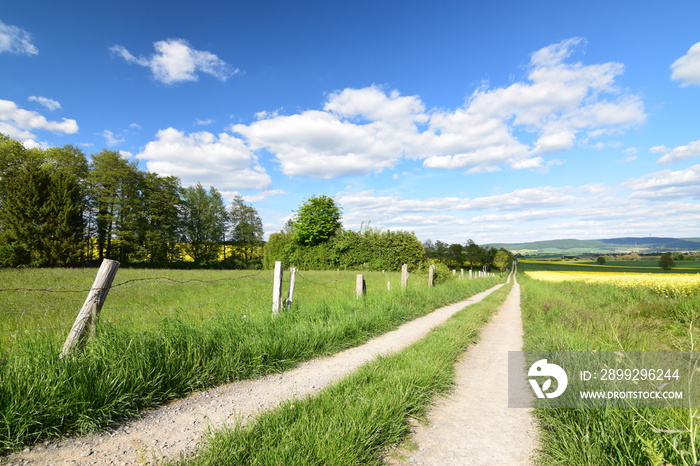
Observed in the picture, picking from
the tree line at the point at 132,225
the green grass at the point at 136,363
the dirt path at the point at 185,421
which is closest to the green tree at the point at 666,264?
the tree line at the point at 132,225

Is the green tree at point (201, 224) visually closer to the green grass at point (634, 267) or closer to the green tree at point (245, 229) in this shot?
the green tree at point (245, 229)

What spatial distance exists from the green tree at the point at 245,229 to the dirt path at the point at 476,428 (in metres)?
48.3

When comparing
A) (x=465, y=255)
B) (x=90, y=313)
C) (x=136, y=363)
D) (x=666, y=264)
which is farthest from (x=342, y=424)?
(x=465, y=255)

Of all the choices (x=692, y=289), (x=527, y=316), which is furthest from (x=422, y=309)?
(x=692, y=289)

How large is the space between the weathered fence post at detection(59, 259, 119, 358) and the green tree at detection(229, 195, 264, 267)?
46889 millimetres

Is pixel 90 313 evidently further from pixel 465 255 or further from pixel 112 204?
pixel 465 255

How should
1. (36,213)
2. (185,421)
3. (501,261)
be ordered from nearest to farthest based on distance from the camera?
(185,421), (36,213), (501,261)

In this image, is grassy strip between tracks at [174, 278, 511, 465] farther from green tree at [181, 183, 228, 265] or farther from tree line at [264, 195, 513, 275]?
green tree at [181, 183, 228, 265]

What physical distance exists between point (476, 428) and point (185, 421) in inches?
125

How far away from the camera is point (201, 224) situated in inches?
1713

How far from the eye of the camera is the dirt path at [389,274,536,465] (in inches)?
109

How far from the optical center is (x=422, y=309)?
1070 cm

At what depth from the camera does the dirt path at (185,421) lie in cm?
265

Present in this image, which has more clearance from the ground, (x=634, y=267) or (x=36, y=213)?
(x=36, y=213)
